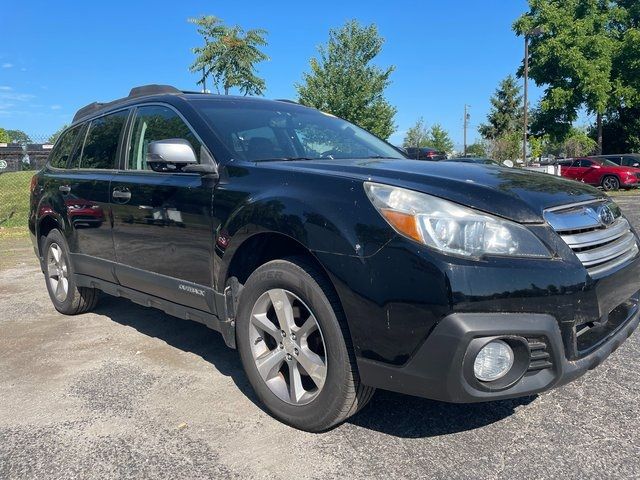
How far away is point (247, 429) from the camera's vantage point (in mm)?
2908

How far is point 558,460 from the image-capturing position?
251 centimetres

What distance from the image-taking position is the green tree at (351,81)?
24.7 meters

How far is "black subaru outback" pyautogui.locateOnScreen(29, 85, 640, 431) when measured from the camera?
2297mm

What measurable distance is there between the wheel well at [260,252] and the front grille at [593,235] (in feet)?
3.89

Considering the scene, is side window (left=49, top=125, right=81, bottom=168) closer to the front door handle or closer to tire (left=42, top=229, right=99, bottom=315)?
tire (left=42, top=229, right=99, bottom=315)

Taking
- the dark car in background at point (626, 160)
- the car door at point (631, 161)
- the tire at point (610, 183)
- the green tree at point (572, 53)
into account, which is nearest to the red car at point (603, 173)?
the tire at point (610, 183)

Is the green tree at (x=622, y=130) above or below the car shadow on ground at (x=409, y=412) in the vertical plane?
above

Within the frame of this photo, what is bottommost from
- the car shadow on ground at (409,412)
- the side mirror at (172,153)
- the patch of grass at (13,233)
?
the car shadow on ground at (409,412)

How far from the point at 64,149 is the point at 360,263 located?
13.0 feet

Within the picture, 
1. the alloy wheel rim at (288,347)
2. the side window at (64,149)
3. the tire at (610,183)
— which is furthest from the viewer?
the tire at (610,183)

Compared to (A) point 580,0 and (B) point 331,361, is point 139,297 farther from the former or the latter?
(A) point 580,0

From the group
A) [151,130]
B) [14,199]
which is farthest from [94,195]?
[14,199]

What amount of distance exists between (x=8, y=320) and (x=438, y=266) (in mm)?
A: 4501

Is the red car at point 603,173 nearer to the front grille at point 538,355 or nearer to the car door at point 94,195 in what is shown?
the car door at point 94,195
